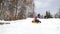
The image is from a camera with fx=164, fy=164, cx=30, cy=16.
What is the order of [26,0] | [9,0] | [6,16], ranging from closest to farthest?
[9,0] → [6,16] → [26,0]

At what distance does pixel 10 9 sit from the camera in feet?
84.8

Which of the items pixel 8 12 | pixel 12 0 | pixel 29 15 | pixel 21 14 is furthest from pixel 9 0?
pixel 29 15

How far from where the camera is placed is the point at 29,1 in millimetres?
29422

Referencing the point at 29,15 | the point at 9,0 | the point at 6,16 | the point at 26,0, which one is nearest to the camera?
the point at 9,0

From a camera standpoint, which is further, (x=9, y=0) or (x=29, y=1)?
(x=29, y=1)

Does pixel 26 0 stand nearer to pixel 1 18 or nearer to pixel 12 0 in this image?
pixel 12 0

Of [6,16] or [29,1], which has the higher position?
[29,1]

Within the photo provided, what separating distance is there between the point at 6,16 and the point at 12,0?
2.95 metres

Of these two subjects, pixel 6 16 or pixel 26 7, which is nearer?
pixel 6 16

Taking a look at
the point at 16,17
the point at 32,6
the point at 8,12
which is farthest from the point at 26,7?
the point at 8,12

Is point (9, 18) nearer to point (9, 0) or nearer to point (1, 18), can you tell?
point (1, 18)

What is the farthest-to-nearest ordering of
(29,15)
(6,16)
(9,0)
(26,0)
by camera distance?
(29,15)
(26,0)
(6,16)
(9,0)

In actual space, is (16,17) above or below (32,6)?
below

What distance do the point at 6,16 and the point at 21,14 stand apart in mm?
4713
